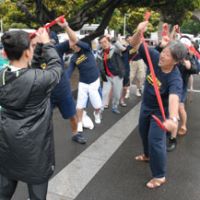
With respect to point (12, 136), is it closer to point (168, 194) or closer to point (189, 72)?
point (168, 194)

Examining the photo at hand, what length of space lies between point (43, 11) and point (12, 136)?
839 centimetres

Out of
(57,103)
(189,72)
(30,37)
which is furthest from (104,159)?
(30,37)


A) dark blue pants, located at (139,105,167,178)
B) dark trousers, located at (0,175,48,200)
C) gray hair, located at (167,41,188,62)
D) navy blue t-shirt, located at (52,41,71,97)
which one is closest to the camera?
dark trousers, located at (0,175,48,200)

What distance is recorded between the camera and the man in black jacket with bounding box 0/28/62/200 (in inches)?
83.9

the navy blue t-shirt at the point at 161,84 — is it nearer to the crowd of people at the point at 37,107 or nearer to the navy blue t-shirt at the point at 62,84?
the crowd of people at the point at 37,107

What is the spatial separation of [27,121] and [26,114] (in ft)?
0.16

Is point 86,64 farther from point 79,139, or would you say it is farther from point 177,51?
point 177,51

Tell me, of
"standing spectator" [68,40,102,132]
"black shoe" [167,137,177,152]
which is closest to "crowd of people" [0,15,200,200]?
"black shoe" [167,137,177,152]

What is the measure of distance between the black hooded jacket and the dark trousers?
0.08 meters

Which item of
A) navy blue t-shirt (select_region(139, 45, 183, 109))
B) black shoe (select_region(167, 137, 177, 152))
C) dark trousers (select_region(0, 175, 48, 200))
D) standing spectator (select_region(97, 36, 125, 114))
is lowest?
black shoe (select_region(167, 137, 177, 152))

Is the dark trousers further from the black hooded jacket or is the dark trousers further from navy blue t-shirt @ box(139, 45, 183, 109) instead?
navy blue t-shirt @ box(139, 45, 183, 109)

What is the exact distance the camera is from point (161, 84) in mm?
3338

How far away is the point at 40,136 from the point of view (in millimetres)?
2275

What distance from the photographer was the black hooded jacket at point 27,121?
2137 millimetres
